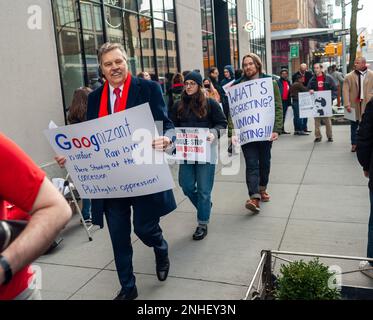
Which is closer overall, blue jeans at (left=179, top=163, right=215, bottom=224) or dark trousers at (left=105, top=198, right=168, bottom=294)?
dark trousers at (left=105, top=198, right=168, bottom=294)

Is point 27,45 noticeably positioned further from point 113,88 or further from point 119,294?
point 119,294

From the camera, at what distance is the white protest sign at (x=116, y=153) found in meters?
3.21

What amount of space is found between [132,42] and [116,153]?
8502 mm

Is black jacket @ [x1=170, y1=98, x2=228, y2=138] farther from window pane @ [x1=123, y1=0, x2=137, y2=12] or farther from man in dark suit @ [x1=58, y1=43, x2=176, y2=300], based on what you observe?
window pane @ [x1=123, y1=0, x2=137, y2=12]

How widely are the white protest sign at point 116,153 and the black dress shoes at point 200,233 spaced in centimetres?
161

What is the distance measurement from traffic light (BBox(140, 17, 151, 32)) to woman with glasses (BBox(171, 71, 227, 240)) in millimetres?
7500

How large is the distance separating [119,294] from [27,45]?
4.87m

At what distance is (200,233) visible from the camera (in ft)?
16.0

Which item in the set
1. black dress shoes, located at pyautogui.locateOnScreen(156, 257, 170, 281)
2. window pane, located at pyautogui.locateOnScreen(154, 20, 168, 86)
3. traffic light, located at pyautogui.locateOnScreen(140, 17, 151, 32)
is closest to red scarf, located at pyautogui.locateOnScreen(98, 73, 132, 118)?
black dress shoes, located at pyautogui.locateOnScreen(156, 257, 170, 281)

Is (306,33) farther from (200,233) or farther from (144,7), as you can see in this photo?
(200,233)

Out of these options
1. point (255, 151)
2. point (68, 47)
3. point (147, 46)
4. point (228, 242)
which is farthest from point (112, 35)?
point (228, 242)

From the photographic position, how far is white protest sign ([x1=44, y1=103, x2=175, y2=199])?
10.5ft

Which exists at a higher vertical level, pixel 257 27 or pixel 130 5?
pixel 257 27

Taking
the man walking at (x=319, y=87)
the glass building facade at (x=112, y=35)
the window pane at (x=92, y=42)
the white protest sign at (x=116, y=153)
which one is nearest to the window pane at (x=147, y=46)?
the glass building facade at (x=112, y=35)
